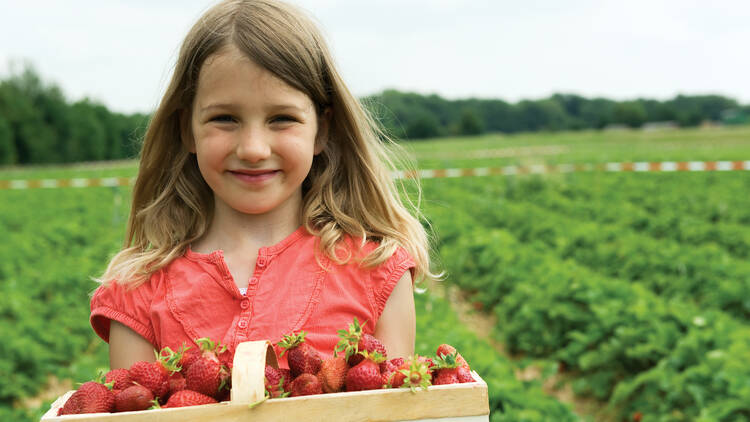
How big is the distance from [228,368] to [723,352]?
4101mm

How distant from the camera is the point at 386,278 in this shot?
2.05 m

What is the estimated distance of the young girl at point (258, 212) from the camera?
1.88 m

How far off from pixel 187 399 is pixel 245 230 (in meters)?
→ 0.82

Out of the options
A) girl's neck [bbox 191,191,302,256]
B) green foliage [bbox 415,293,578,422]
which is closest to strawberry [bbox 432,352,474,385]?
girl's neck [bbox 191,191,302,256]

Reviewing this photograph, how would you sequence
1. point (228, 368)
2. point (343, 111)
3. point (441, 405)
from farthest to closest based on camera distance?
1. point (343, 111)
2. point (228, 368)
3. point (441, 405)

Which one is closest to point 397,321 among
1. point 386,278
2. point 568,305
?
point 386,278

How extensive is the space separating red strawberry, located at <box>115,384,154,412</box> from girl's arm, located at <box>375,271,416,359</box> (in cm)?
83

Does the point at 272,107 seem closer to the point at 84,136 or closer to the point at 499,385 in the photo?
the point at 499,385

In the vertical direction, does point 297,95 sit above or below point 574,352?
above

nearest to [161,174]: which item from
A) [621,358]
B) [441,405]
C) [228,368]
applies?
[228,368]

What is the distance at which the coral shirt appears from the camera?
194 centimetres

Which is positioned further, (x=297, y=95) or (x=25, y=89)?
(x=25, y=89)

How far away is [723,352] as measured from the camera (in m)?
4.60

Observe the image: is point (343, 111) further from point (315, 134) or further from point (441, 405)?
point (441, 405)
